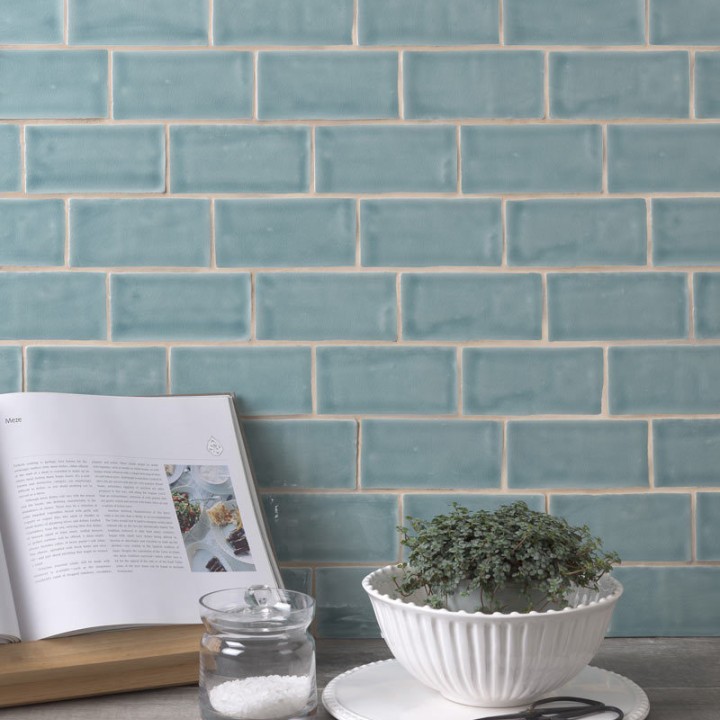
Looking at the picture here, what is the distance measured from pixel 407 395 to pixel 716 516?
1.22ft

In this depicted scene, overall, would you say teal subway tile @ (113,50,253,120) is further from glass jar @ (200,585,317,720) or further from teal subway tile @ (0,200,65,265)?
glass jar @ (200,585,317,720)

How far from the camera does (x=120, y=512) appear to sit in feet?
2.83

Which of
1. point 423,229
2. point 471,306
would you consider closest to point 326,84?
point 423,229

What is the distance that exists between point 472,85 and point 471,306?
0.25 meters

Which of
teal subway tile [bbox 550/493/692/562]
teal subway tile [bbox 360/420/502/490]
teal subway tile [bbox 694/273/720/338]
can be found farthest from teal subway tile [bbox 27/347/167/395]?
teal subway tile [bbox 694/273/720/338]

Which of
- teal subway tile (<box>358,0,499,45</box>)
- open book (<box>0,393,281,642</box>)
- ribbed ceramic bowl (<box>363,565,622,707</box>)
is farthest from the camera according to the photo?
teal subway tile (<box>358,0,499,45</box>)

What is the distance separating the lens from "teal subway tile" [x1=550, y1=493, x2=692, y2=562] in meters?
0.97

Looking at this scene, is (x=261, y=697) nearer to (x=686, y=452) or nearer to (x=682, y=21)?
(x=686, y=452)

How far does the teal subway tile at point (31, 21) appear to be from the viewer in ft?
3.16

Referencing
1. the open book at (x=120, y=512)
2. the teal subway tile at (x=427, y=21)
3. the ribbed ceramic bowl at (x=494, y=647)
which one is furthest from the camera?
the teal subway tile at (x=427, y=21)

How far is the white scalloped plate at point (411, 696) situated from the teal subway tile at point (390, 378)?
0.28 meters

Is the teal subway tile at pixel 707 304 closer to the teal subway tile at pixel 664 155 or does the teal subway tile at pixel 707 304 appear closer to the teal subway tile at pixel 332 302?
the teal subway tile at pixel 664 155

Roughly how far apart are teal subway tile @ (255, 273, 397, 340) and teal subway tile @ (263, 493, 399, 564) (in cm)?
19

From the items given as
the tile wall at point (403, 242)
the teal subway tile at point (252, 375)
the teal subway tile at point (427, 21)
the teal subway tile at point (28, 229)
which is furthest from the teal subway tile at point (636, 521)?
the teal subway tile at point (28, 229)
